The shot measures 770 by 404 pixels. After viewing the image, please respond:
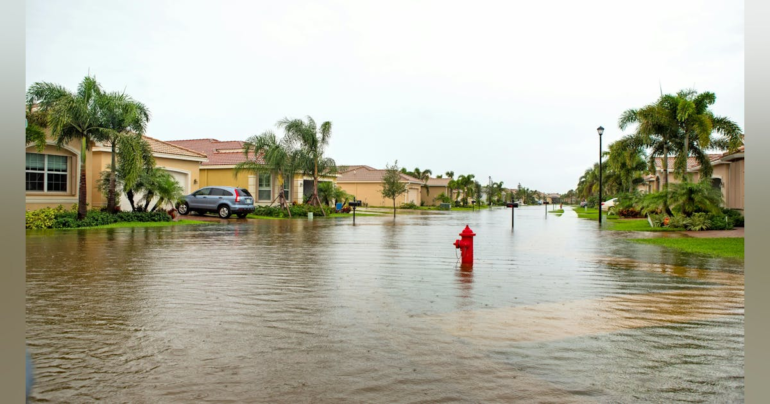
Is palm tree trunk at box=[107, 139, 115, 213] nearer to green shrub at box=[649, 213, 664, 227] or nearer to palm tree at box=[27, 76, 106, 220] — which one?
palm tree at box=[27, 76, 106, 220]

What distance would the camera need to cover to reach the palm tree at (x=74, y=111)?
2100 centimetres

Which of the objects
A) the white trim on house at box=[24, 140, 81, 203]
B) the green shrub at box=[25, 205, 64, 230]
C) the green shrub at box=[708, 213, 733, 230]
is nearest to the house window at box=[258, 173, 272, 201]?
the white trim on house at box=[24, 140, 81, 203]

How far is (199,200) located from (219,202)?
1360 millimetres

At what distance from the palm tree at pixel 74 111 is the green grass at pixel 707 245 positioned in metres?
21.9

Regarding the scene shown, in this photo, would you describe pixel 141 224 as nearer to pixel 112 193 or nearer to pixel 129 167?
pixel 112 193

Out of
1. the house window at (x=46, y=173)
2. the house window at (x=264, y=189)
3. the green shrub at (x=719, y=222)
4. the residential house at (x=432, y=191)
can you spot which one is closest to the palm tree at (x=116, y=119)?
the house window at (x=46, y=173)

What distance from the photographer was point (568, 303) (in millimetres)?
7516

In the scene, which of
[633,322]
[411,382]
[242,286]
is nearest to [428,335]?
[411,382]

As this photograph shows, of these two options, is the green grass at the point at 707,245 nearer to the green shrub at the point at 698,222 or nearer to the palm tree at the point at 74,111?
the green shrub at the point at 698,222

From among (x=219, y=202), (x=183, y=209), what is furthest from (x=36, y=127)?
(x=219, y=202)

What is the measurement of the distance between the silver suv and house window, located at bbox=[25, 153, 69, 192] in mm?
6487

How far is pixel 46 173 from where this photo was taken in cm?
2425

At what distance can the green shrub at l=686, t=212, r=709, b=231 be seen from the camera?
70.4ft
